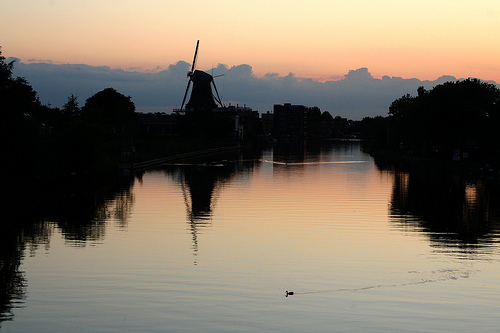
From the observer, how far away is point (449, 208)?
121ft

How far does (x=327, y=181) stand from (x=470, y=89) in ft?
112

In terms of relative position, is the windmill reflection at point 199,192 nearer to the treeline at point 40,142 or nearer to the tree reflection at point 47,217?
the tree reflection at point 47,217

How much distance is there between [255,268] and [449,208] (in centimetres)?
2074

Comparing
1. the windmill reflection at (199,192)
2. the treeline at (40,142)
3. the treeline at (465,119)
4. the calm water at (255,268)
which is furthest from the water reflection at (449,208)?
Answer: the treeline at (40,142)

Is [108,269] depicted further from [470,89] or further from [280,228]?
[470,89]

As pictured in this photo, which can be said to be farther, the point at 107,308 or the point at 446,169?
the point at 446,169

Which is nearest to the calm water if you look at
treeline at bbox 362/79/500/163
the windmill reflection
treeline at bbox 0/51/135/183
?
the windmill reflection

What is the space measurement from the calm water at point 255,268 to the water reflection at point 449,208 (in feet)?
0.48

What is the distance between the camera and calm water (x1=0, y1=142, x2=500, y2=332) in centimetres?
1474

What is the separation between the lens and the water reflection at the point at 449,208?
26.9 meters

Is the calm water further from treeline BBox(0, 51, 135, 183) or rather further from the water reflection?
treeline BBox(0, 51, 135, 183)

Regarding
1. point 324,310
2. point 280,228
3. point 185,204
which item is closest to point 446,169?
point 185,204

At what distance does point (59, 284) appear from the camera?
17.9 m

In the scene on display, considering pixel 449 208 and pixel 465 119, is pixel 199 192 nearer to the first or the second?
pixel 449 208
